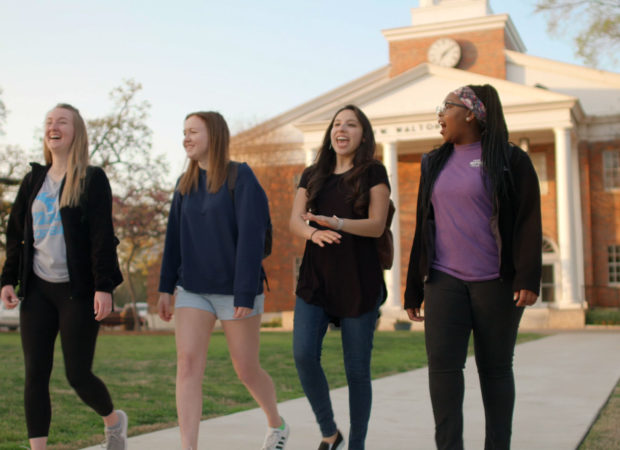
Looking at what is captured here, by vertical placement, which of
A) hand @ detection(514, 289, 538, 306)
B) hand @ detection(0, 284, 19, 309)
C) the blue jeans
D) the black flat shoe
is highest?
hand @ detection(0, 284, 19, 309)

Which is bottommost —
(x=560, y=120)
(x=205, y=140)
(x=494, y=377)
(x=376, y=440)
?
(x=376, y=440)

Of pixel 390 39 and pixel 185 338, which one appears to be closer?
pixel 185 338

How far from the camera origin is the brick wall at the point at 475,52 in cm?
3500

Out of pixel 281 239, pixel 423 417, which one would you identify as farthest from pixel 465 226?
pixel 281 239

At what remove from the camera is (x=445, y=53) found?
35438mm

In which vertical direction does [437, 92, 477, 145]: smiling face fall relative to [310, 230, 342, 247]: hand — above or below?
above

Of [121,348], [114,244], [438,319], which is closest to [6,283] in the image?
[114,244]

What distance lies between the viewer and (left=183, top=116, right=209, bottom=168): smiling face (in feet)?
14.5

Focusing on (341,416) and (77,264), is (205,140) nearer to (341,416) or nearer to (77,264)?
(77,264)

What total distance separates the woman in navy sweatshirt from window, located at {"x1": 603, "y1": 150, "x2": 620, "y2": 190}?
30.5m

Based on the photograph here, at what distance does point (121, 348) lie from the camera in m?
16.0

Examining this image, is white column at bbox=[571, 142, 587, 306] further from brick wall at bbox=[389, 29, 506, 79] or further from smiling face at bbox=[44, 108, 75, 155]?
smiling face at bbox=[44, 108, 75, 155]

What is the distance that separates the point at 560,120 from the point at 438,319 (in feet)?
87.8

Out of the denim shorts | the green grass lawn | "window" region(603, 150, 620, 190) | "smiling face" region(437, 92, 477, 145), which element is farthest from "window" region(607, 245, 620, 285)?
the denim shorts
